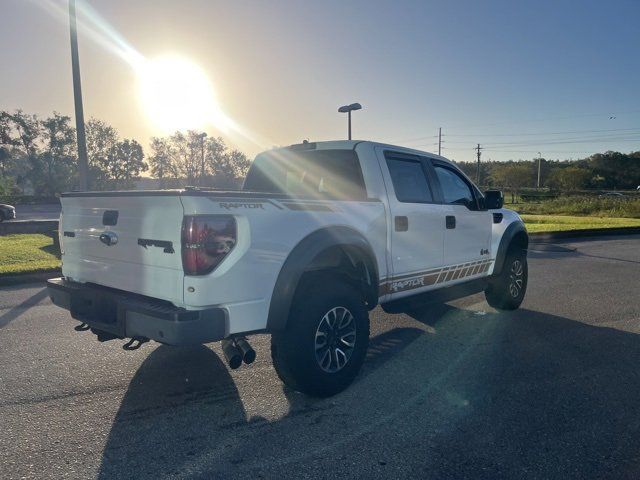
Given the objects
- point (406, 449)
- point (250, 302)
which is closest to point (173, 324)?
point (250, 302)

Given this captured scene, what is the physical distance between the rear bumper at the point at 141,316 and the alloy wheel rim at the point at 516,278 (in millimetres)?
4420

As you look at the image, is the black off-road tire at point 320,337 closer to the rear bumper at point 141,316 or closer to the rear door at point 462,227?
the rear bumper at point 141,316

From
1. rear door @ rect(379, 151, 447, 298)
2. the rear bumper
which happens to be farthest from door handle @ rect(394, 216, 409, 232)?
the rear bumper

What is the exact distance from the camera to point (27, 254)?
10016mm

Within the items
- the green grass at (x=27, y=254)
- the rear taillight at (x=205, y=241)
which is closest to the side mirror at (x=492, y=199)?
the rear taillight at (x=205, y=241)

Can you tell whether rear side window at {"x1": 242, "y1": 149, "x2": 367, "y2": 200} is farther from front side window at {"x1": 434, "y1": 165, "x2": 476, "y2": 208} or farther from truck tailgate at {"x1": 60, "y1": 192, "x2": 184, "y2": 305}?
truck tailgate at {"x1": 60, "y1": 192, "x2": 184, "y2": 305}

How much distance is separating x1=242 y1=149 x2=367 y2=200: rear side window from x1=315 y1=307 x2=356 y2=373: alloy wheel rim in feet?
3.39

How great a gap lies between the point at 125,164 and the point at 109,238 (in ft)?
208

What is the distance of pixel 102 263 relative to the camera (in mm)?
3518

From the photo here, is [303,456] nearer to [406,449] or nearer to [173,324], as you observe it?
[406,449]

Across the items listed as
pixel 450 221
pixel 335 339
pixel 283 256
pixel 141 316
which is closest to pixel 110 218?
pixel 141 316

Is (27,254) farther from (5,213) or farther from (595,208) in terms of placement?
(595,208)

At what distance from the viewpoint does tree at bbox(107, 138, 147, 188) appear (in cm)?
5962

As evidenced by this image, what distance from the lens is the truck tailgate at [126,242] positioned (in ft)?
9.59
